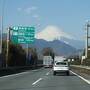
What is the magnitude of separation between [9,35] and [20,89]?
5621cm

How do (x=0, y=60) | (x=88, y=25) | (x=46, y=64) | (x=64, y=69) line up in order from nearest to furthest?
1. (x=64, y=69)
2. (x=0, y=60)
3. (x=46, y=64)
4. (x=88, y=25)

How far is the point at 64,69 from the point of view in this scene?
155 feet

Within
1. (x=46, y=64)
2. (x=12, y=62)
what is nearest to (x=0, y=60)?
(x=12, y=62)

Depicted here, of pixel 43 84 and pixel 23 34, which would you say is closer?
pixel 43 84

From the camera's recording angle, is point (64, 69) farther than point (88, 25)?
No

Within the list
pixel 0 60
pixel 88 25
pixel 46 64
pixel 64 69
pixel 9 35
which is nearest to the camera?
pixel 64 69

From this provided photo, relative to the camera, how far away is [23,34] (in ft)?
237

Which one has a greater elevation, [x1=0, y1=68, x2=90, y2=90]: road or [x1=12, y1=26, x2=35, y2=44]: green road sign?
[x1=12, y1=26, x2=35, y2=44]: green road sign

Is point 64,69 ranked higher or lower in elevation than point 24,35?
lower

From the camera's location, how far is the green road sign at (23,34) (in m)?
72.1

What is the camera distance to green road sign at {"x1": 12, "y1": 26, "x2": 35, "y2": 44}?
7206 centimetres

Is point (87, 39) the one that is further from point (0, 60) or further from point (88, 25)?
point (0, 60)

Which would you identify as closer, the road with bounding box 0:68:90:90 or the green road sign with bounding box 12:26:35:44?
the road with bounding box 0:68:90:90

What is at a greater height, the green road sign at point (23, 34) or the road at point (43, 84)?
the green road sign at point (23, 34)
